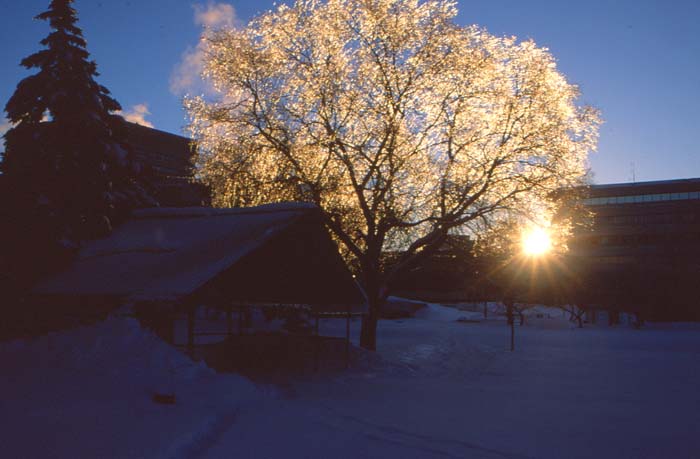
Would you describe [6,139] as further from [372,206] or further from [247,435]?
[247,435]

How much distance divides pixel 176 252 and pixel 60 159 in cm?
625

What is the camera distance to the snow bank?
8484 mm

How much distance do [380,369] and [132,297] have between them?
366 inches

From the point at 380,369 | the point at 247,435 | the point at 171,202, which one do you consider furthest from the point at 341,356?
the point at 171,202

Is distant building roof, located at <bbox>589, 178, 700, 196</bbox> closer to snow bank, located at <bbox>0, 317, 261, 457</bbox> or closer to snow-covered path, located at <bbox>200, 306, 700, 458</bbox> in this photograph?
snow-covered path, located at <bbox>200, 306, 700, 458</bbox>

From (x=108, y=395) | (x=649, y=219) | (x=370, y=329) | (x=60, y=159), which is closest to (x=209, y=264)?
(x=108, y=395)

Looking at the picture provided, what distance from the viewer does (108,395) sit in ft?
37.0

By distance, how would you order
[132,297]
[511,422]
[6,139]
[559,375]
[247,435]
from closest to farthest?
[247,435], [511,422], [132,297], [559,375], [6,139]

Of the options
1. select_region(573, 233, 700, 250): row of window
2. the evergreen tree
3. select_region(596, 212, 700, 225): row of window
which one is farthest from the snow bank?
select_region(596, 212, 700, 225): row of window

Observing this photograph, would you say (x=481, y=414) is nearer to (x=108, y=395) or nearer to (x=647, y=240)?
(x=108, y=395)

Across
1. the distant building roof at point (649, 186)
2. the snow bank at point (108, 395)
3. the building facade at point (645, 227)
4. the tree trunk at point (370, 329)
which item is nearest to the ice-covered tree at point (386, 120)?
the tree trunk at point (370, 329)

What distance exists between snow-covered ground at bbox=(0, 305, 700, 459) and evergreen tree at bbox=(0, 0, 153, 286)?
11.5 ft

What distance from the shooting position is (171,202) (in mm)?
35188

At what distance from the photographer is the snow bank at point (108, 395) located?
848cm
